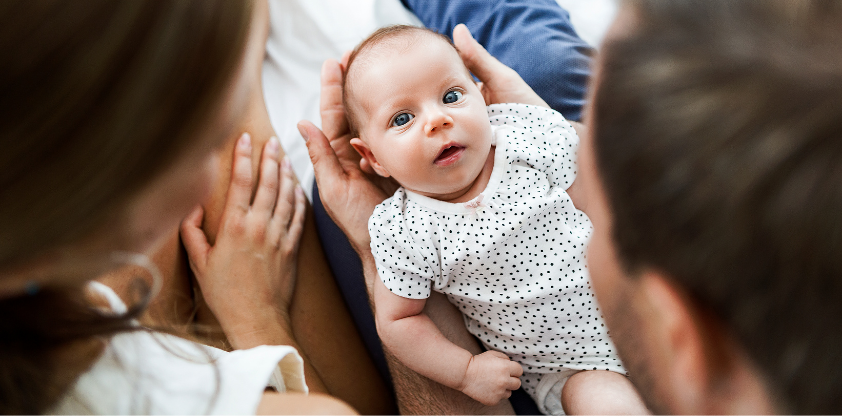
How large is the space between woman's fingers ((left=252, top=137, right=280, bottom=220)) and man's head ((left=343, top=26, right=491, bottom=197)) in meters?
0.39

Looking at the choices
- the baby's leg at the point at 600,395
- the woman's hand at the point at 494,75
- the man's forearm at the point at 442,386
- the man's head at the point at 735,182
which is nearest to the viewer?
the man's head at the point at 735,182

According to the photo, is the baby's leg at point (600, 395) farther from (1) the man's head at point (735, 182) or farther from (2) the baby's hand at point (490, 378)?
(1) the man's head at point (735, 182)

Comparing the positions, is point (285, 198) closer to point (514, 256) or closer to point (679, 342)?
point (514, 256)

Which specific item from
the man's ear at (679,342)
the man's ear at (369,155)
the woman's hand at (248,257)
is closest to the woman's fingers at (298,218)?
the woman's hand at (248,257)

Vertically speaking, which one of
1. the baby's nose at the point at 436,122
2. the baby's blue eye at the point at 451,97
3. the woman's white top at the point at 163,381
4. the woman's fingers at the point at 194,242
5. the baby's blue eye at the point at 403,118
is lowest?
the woman's fingers at the point at 194,242

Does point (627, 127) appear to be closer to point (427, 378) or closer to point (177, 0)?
point (177, 0)

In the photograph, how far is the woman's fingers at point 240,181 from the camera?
4.72 ft

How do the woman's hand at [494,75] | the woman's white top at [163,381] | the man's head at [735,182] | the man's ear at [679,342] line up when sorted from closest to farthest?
1. the man's head at [735,182]
2. the man's ear at [679,342]
3. the woman's white top at [163,381]
4. the woman's hand at [494,75]

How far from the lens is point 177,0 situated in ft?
2.04

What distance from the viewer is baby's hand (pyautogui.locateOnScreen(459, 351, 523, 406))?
1.21 m

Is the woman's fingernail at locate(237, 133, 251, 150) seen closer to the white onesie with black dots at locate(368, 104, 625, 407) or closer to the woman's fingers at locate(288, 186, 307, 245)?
the woman's fingers at locate(288, 186, 307, 245)

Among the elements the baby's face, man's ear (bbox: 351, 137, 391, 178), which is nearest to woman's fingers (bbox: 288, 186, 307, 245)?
man's ear (bbox: 351, 137, 391, 178)

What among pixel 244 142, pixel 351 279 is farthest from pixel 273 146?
pixel 351 279

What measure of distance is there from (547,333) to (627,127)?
0.76 metres
